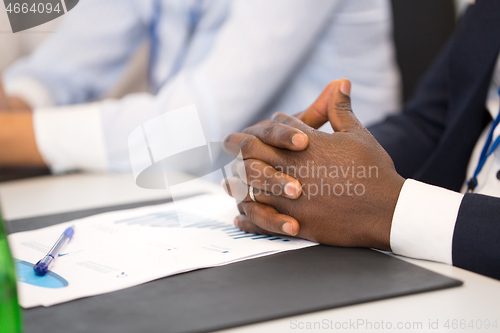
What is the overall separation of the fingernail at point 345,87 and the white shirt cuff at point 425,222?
126 mm

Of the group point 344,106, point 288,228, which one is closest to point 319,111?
point 344,106

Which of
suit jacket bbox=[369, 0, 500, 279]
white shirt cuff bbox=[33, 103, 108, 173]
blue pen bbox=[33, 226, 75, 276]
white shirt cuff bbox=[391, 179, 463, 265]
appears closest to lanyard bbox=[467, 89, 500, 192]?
suit jacket bbox=[369, 0, 500, 279]

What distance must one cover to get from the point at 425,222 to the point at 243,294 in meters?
0.19

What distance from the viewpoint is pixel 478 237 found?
364 mm

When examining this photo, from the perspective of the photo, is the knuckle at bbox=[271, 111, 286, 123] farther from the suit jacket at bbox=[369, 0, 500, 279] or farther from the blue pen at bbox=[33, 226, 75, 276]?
the blue pen at bbox=[33, 226, 75, 276]

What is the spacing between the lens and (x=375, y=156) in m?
0.41

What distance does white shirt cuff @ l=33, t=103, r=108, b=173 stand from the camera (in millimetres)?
894

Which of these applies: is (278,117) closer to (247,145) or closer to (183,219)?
(247,145)

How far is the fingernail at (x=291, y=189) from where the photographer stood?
1.34 feet

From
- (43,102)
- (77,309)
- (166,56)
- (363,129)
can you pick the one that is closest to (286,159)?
(363,129)

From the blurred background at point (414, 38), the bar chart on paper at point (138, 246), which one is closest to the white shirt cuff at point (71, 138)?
the blurred background at point (414, 38)

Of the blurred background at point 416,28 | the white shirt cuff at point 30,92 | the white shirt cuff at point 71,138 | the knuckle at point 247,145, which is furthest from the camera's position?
the white shirt cuff at point 30,92

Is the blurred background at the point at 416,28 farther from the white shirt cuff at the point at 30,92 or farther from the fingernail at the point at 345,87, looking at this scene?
the fingernail at the point at 345,87

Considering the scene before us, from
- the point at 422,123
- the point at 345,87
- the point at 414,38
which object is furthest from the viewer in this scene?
the point at 414,38
